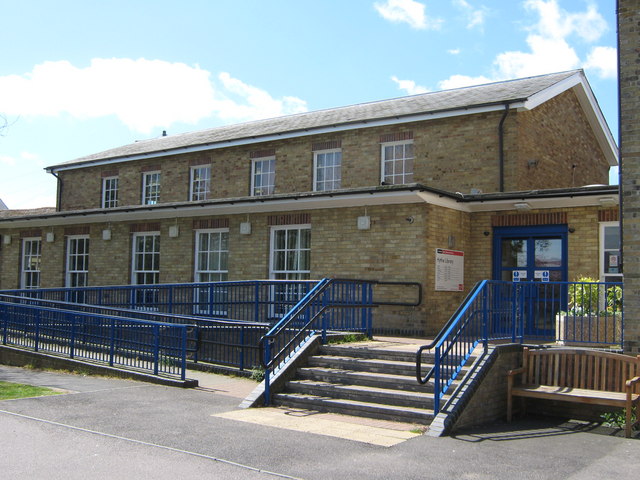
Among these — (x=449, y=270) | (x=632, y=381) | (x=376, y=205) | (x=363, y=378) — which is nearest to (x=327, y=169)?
(x=376, y=205)

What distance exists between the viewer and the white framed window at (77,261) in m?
20.7

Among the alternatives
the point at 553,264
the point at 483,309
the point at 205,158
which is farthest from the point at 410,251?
the point at 205,158

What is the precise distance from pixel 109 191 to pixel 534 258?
1591cm

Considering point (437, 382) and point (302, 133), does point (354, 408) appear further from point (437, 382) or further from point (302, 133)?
point (302, 133)

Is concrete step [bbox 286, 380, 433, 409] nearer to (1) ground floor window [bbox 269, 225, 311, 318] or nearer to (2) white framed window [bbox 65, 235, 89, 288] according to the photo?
(1) ground floor window [bbox 269, 225, 311, 318]

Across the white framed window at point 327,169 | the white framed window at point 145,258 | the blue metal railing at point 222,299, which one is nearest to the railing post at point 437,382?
the blue metal railing at point 222,299

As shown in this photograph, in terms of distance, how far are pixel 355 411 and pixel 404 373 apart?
1002mm

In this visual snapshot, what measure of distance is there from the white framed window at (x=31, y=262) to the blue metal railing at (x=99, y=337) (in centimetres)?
680

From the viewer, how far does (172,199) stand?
21.9 m

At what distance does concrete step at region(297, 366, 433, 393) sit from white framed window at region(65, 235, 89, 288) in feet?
41.3

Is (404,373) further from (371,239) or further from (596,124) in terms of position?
(596,124)

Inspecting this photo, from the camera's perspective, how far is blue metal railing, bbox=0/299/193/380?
11883 millimetres

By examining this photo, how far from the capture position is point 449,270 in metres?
14.5

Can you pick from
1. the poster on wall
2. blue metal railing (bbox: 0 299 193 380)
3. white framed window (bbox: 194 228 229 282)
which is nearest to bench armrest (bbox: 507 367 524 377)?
the poster on wall
